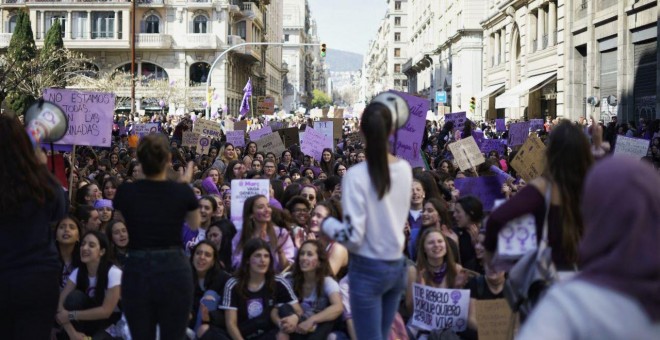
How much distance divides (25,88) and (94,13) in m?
23.1

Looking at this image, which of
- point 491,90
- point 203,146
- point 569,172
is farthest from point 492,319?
point 491,90

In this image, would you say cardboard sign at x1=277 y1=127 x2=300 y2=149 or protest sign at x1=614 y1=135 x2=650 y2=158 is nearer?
protest sign at x1=614 y1=135 x2=650 y2=158

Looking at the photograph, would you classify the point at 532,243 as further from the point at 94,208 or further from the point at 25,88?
the point at 25,88

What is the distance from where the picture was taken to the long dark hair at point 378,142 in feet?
15.3

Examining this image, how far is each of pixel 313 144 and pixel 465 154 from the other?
456 cm

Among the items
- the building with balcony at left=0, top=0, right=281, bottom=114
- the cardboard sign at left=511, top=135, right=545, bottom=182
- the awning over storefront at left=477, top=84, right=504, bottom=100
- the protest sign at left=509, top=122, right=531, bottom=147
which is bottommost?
the cardboard sign at left=511, top=135, right=545, bottom=182

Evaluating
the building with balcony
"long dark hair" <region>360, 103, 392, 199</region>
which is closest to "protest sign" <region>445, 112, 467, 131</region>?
"long dark hair" <region>360, 103, 392, 199</region>

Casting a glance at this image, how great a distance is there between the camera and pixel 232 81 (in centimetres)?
6519

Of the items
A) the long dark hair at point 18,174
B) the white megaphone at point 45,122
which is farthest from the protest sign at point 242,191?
the long dark hair at point 18,174

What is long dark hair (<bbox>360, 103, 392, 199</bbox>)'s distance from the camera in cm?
467

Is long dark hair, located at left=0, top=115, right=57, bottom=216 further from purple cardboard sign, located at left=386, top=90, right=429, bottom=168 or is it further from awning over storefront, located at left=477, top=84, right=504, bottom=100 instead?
awning over storefront, located at left=477, top=84, right=504, bottom=100

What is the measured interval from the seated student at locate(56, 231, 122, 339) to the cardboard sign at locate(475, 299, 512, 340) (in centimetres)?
286

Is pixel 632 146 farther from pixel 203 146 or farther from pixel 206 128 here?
pixel 206 128

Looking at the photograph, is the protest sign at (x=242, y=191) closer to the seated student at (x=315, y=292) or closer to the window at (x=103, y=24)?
the seated student at (x=315, y=292)
